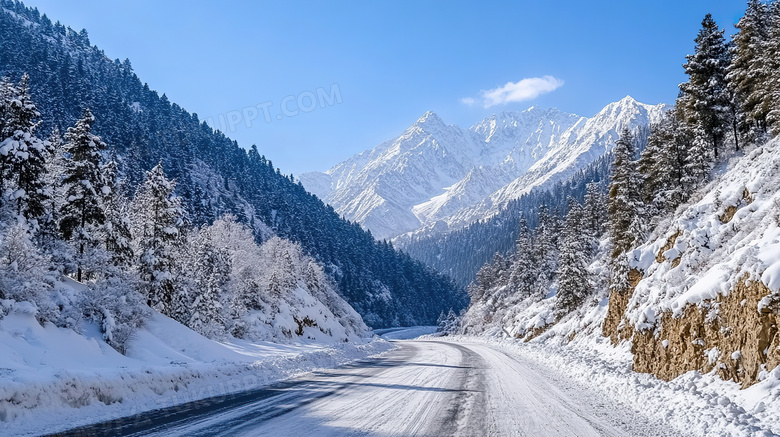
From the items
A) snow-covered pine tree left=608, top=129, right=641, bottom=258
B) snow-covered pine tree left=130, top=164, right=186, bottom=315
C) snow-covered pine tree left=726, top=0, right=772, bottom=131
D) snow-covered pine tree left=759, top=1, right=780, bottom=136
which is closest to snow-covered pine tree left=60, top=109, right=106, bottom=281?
snow-covered pine tree left=130, top=164, right=186, bottom=315

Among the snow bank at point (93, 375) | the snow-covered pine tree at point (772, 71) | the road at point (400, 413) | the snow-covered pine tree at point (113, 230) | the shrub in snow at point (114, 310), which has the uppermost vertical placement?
the snow-covered pine tree at point (772, 71)

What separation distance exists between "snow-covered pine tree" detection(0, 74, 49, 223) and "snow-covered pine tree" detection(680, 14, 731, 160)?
39.7 meters

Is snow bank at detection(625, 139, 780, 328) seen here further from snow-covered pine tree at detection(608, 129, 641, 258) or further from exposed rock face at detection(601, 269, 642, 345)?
snow-covered pine tree at detection(608, 129, 641, 258)

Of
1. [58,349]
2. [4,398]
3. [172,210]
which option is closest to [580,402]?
[4,398]

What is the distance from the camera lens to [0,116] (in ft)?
68.9

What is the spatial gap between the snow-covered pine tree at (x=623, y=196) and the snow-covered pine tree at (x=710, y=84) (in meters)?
5.07

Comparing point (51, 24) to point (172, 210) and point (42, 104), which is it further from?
point (172, 210)

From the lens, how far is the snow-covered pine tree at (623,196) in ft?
105

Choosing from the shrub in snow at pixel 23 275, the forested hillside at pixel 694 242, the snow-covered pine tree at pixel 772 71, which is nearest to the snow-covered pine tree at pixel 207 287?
the shrub in snow at pixel 23 275

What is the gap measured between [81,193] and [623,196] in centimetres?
3597

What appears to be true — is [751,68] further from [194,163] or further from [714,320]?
[194,163]

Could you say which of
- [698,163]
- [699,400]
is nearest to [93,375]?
[699,400]

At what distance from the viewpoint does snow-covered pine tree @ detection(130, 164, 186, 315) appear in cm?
2756

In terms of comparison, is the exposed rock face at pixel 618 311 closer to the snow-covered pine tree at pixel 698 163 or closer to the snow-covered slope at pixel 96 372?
the snow-covered pine tree at pixel 698 163
